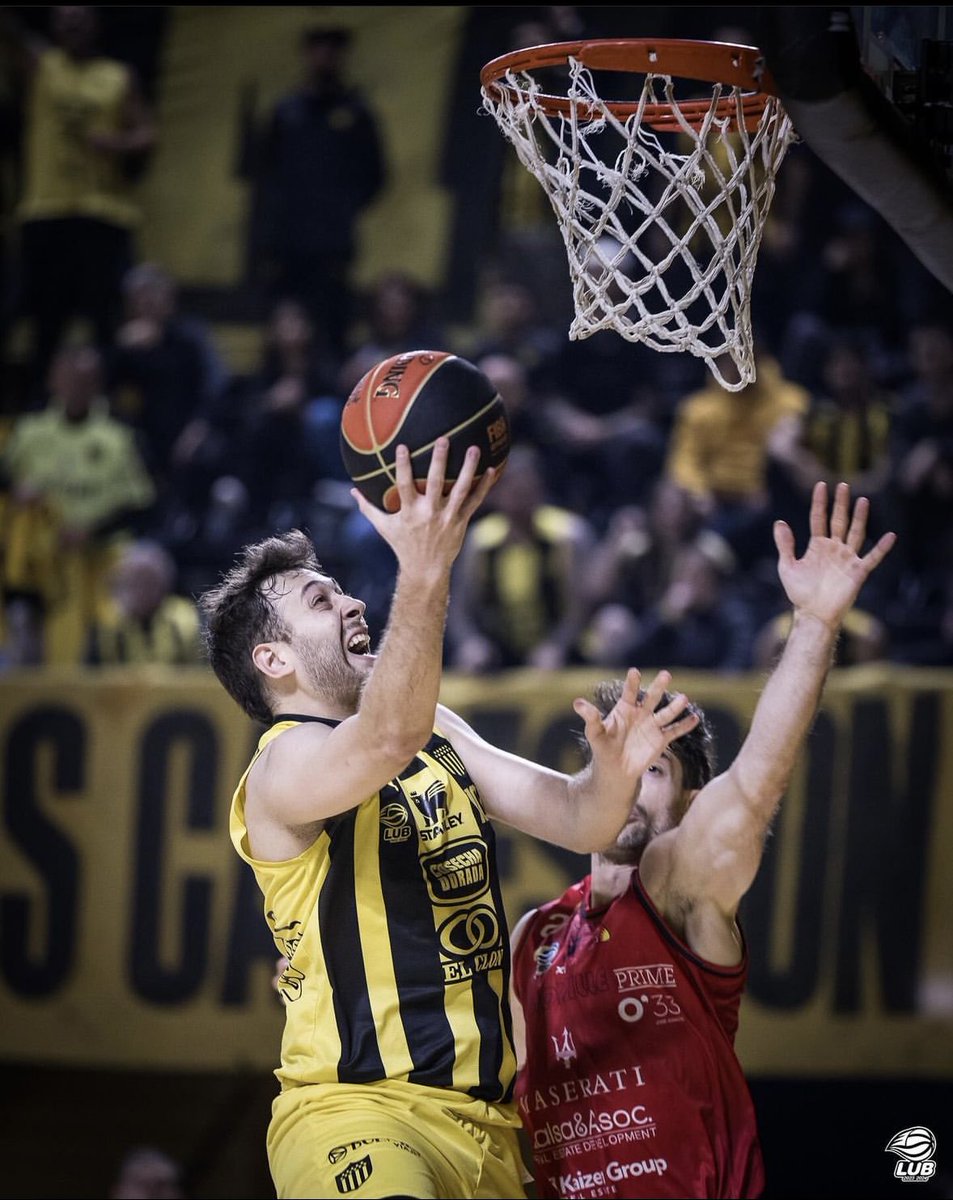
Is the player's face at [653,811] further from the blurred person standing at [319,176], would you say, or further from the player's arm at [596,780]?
the blurred person standing at [319,176]

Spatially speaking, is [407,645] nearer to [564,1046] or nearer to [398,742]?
[398,742]

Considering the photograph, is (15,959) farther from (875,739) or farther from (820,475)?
(820,475)

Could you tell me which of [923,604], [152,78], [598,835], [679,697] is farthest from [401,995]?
[152,78]

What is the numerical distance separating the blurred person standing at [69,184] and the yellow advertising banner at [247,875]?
3.80 meters

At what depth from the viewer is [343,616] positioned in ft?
12.7

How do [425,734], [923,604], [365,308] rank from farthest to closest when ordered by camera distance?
[365,308], [923,604], [425,734]

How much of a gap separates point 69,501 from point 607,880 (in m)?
5.17

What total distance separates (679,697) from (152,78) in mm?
8365

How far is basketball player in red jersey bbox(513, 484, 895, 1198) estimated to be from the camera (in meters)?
3.65

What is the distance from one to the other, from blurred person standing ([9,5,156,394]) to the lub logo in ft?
21.1

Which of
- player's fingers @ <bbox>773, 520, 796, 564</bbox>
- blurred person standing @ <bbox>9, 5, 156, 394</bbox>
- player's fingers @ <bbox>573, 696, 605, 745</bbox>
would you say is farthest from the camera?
blurred person standing @ <bbox>9, 5, 156, 394</bbox>

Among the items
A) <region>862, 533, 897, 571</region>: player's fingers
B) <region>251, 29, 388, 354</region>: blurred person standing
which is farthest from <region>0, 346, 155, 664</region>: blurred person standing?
<region>862, 533, 897, 571</region>: player's fingers

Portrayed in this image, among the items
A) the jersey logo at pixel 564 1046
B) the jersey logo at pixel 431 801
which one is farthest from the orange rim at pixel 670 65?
the jersey logo at pixel 564 1046

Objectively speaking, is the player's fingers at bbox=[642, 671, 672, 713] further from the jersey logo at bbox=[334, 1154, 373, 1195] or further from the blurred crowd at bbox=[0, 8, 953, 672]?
the blurred crowd at bbox=[0, 8, 953, 672]
